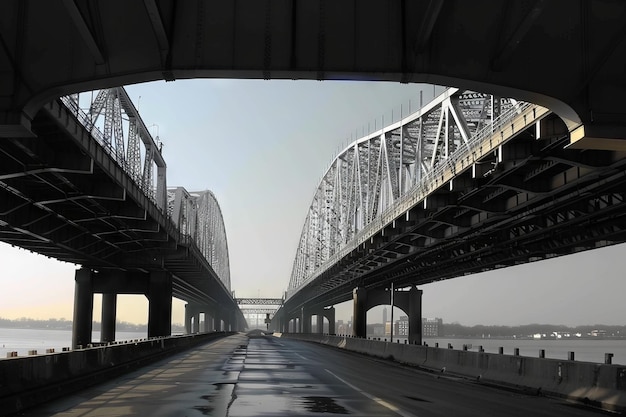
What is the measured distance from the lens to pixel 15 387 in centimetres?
1519

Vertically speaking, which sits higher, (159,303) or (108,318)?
(159,303)

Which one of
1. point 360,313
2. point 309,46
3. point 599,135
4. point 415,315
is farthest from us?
point 415,315

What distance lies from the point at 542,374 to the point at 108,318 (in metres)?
55.7

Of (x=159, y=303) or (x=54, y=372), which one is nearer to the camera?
(x=54, y=372)

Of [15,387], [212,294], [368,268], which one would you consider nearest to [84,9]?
[15,387]

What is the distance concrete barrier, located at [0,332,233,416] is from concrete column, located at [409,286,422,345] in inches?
2250

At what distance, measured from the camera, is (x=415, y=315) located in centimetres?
8438

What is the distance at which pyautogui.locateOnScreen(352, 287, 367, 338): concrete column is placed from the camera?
81.4m

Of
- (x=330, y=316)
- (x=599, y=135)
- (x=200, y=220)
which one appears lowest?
(x=330, y=316)

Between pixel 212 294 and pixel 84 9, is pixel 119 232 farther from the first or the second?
pixel 212 294

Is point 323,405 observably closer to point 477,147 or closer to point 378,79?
point 378,79

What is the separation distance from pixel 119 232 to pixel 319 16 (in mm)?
34191

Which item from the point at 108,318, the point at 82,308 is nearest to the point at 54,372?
the point at 82,308

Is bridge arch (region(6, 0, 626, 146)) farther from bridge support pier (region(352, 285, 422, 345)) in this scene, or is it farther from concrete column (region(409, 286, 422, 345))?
concrete column (region(409, 286, 422, 345))
